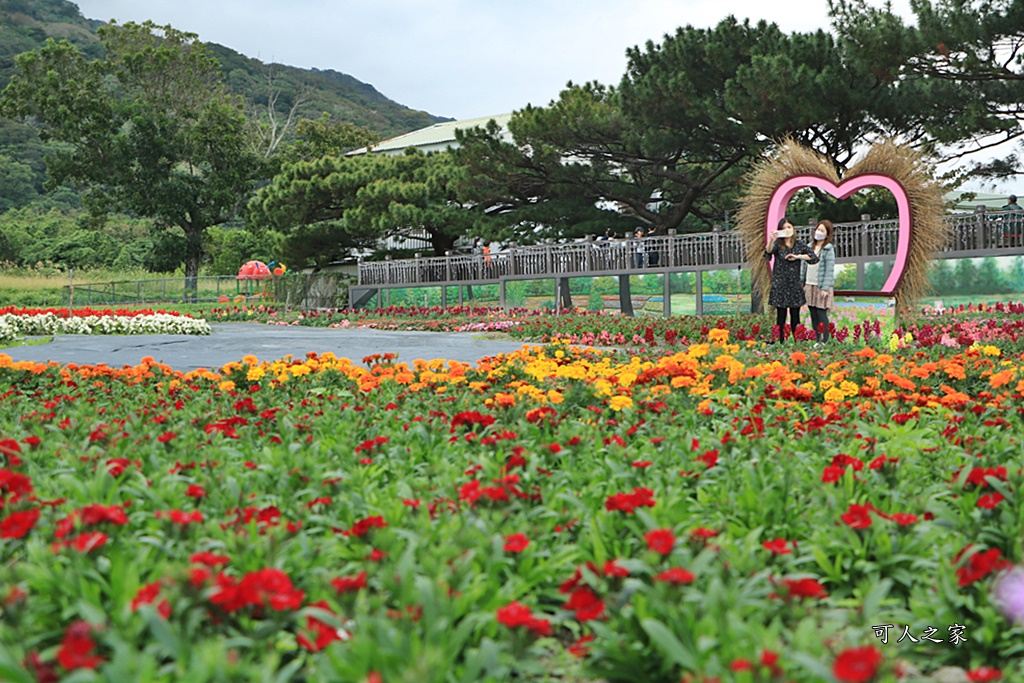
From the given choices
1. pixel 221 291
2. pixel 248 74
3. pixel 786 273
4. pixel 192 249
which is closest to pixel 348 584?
pixel 786 273

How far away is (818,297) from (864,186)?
2.40 meters

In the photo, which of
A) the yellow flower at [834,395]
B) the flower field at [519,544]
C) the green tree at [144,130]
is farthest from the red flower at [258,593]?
the green tree at [144,130]

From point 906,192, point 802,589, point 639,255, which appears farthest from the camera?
point 639,255

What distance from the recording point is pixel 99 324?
16953 millimetres

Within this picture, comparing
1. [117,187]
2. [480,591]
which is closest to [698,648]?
[480,591]

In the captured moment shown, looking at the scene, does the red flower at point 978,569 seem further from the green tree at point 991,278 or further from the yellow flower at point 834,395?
the green tree at point 991,278

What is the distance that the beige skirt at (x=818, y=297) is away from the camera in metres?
10.0

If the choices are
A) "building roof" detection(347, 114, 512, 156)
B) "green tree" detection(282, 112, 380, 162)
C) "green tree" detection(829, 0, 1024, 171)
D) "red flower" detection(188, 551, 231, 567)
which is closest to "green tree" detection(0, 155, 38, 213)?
"green tree" detection(282, 112, 380, 162)

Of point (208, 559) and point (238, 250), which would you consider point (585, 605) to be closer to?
point (208, 559)

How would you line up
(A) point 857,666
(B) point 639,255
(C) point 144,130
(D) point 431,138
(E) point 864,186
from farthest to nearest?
1. (D) point 431,138
2. (C) point 144,130
3. (B) point 639,255
4. (E) point 864,186
5. (A) point 857,666

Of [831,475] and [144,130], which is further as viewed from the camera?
[144,130]

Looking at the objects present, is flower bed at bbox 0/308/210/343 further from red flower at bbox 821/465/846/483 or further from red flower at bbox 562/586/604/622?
red flower at bbox 562/586/604/622

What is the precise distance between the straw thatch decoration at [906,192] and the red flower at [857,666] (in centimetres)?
995

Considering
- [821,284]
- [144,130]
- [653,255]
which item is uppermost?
[144,130]
